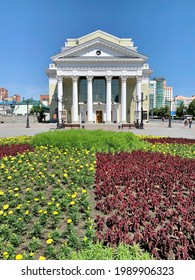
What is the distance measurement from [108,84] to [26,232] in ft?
156

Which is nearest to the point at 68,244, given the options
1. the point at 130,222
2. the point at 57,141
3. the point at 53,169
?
the point at 130,222

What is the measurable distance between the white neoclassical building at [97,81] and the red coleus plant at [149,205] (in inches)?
1611

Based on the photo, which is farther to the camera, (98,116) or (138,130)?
(98,116)

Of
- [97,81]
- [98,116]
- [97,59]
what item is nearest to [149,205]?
[97,59]

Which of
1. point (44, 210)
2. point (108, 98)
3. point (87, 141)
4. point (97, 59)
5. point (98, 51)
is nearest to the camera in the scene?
point (44, 210)

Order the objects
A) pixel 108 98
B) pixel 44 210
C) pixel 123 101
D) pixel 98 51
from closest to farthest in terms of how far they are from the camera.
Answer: pixel 44 210, pixel 98 51, pixel 108 98, pixel 123 101

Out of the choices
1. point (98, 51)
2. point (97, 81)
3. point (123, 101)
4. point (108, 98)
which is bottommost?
point (123, 101)

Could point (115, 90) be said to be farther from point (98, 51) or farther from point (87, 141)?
point (87, 141)

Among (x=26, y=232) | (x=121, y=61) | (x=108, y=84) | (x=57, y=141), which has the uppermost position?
(x=121, y=61)

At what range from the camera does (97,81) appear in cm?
5266

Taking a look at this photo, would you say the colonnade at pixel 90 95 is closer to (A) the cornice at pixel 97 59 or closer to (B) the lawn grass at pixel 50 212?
(A) the cornice at pixel 97 59

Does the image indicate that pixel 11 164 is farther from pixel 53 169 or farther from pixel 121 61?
pixel 121 61

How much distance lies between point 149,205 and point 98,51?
47938 mm

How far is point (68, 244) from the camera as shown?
3.21m
